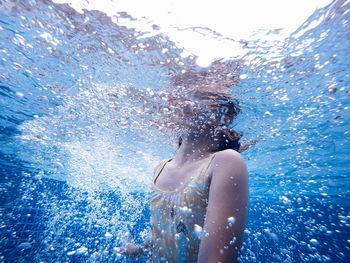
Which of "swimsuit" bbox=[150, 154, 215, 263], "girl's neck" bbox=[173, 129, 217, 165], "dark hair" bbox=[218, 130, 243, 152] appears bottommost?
"swimsuit" bbox=[150, 154, 215, 263]

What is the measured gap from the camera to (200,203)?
2070mm

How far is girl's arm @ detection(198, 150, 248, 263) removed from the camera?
58.1 inches

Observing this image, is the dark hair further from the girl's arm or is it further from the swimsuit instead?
the girl's arm

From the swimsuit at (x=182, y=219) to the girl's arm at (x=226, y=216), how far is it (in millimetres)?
408

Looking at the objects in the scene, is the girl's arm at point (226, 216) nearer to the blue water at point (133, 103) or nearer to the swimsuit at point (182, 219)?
the swimsuit at point (182, 219)

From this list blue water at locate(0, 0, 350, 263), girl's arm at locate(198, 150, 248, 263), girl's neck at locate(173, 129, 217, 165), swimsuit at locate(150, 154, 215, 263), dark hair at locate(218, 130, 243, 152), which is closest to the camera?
girl's arm at locate(198, 150, 248, 263)

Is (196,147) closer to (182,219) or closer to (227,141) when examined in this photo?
(227,141)

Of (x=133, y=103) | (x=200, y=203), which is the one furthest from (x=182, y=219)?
(x=133, y=103)

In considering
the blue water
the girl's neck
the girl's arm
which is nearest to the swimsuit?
the girl's arm

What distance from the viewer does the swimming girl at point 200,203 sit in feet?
4.97

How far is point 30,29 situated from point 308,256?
209 ft

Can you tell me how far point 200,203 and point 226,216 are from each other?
0.56 meters

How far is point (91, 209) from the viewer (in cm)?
3175

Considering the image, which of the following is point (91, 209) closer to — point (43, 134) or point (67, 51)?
point (43, 134)
